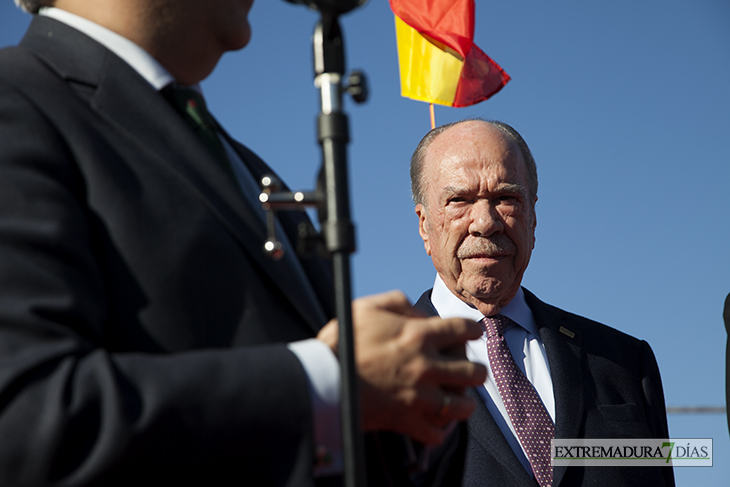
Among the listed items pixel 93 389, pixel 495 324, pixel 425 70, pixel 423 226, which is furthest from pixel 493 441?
pixel 425 70

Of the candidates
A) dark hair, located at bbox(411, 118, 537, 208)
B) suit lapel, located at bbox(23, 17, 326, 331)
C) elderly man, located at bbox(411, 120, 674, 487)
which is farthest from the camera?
dark hair, located at bbox(411, 118, 537, 208)

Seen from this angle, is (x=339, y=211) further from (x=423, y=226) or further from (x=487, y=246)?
(x=423, y=226)

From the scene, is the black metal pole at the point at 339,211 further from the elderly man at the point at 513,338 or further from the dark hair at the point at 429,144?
the dark hair at the point at 429,144

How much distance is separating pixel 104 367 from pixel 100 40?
81 centimetres

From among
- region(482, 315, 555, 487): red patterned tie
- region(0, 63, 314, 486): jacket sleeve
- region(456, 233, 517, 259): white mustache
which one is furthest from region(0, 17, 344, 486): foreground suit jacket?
region(456, 233, 517, 259): white mustache

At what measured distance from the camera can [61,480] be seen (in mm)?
1088

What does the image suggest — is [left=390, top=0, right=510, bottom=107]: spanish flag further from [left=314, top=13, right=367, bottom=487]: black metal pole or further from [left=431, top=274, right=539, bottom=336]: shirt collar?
[left=314, top=13, right=367, bottom=487]: black metal pole

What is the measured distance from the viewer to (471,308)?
13.3 feet

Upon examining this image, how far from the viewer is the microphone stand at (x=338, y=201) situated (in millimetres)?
1134

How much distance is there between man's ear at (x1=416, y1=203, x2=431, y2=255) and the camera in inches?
177

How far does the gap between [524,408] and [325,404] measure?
2439 millimetres

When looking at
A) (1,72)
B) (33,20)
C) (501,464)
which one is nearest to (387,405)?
(1,72)

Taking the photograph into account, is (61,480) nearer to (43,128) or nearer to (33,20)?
(43,128)

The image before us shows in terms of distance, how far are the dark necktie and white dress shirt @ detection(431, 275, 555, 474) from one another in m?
2.03
